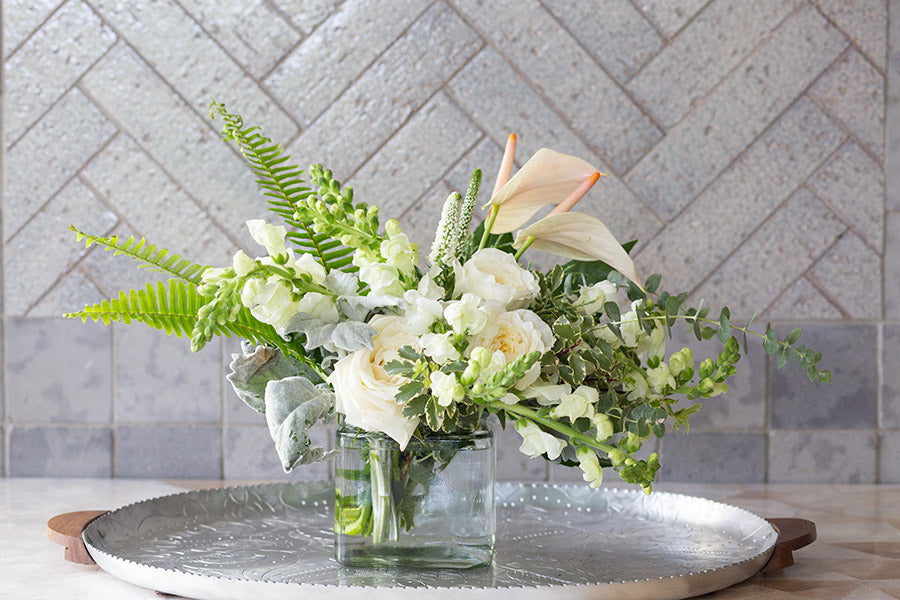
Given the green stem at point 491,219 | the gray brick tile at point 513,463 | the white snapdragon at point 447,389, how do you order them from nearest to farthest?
the white snapdragon at point 447,389, the green stem at point 491,219, the gray brick tile at point 513,463

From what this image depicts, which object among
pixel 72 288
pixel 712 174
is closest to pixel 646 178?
pixel 712 174

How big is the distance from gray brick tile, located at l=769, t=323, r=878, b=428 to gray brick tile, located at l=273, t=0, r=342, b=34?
78 centimetres

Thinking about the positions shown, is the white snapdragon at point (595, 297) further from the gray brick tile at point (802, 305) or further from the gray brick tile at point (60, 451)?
the gray brick tile at point (60, 451)

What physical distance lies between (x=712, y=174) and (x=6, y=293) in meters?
1.00

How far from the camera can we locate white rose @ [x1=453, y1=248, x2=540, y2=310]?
64 cm

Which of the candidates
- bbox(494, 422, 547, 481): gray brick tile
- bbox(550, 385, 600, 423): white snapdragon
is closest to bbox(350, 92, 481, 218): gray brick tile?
bbox(494, 422, 547, 481): gray brick tile

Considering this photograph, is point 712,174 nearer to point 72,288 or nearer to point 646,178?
point 646,178

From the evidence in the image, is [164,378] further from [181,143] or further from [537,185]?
[537,185]

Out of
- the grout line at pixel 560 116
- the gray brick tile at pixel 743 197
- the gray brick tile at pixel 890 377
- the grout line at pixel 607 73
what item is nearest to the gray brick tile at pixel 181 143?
the grout line at pixel 560 116

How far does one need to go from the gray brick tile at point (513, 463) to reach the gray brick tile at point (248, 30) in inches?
24.0

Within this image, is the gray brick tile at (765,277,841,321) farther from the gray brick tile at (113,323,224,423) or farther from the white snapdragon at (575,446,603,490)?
the gray brick tile at (113,323,224,423)

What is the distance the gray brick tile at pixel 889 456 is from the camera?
1258 mm

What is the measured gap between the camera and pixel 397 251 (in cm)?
65

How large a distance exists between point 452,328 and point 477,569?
20 centimetres
